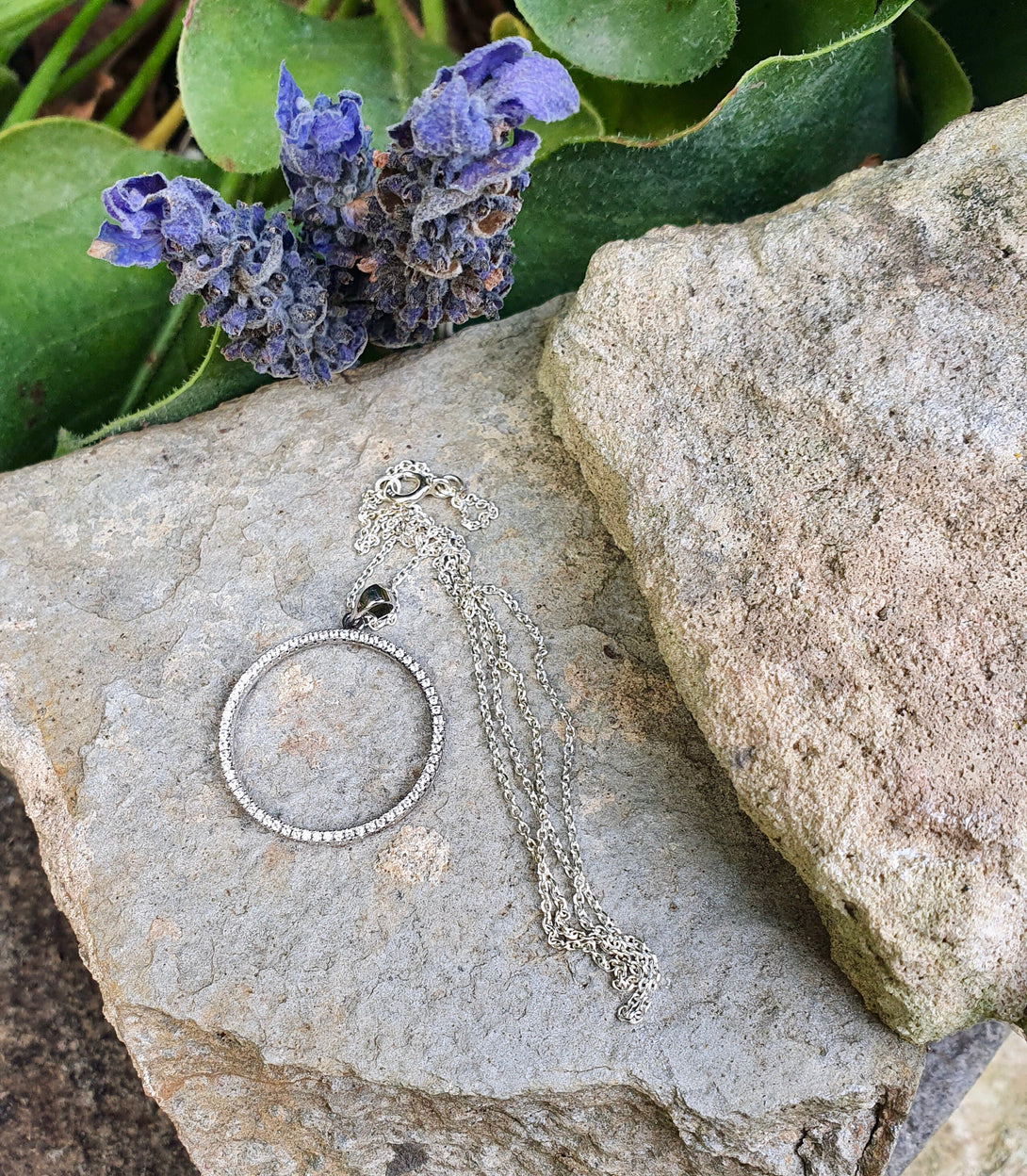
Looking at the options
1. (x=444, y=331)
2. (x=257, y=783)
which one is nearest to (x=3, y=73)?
(x=444, y=331)

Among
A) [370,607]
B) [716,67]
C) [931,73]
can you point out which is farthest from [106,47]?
[931,73]

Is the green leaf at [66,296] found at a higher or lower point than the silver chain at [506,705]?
higher

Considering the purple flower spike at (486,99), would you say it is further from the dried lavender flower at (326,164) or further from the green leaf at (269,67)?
the green leaf at (269,67)

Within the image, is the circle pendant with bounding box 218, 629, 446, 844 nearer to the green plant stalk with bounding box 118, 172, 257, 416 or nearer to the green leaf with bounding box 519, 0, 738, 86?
the green plant stalk with bounding box 118, 172, 257, 416

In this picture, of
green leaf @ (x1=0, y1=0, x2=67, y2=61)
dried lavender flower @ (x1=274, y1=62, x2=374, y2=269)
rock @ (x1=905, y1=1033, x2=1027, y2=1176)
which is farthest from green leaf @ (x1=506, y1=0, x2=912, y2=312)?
rock @ (x1=905, y1=1033, x2=1027, y2=1176)

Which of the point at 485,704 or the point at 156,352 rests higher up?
the point at 156,352

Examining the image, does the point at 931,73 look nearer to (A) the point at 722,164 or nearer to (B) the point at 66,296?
(A) the point at 722,164

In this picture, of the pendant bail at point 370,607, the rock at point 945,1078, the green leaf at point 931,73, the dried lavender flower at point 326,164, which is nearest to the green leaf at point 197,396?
the dried lavender flower at point 326,164
